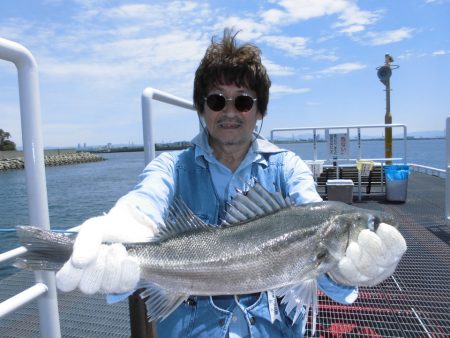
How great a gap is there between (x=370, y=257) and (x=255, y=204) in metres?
0.86

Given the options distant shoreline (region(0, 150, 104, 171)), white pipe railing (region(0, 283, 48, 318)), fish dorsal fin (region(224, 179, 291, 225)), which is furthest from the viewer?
distant shoreline (region(0, 150, 104, 171))

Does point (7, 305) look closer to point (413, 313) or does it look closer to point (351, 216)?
point (351, 216)

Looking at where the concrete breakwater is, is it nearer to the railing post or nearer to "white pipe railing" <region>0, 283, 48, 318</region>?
the railing post

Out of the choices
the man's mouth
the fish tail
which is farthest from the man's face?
the fish tail

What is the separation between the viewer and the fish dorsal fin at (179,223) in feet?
9.05

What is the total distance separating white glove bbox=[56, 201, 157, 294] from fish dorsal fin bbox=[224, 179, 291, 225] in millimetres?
726

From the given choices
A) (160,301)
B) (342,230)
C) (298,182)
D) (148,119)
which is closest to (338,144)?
(148,119)

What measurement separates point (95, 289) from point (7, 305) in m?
0.53

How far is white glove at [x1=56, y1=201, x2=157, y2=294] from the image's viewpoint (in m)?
2.41

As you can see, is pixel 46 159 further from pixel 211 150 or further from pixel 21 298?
pixel 21 298

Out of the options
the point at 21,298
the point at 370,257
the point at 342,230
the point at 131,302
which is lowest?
the point at 131,302

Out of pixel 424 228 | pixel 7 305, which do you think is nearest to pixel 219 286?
pixel 7 305

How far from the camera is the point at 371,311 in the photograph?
196 inches

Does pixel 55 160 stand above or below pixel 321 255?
below
